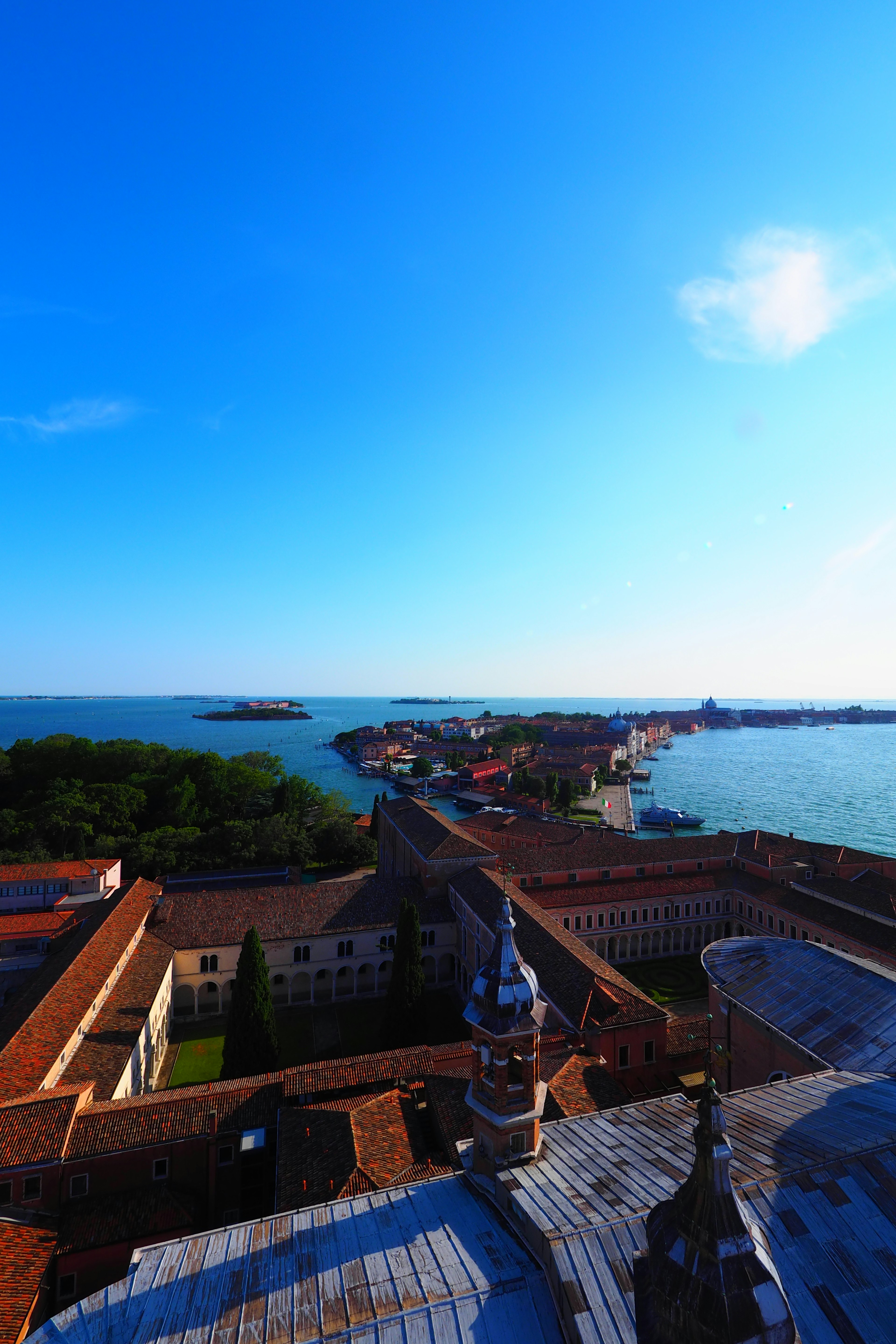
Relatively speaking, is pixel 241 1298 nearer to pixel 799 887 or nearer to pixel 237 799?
pixel 799 887

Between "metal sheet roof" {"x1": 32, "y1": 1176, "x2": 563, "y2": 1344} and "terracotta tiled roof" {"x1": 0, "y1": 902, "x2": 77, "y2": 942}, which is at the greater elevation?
"metal sheet roof" {"x1": 32, "y1": 1176, "x2": 563, "y2": 1344}

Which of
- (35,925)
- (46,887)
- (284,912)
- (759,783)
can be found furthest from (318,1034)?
(759,783)

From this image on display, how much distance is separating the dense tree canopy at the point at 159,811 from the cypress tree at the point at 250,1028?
3036 cm

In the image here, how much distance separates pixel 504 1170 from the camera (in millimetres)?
11289

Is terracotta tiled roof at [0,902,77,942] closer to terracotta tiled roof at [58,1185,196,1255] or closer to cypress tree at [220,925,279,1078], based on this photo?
cypress tree at [220,925,279,1078]

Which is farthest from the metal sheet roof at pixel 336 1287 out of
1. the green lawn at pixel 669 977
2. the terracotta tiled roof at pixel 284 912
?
the green lawn at pixel 669 977

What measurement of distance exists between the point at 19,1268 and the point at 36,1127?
3.30 meters

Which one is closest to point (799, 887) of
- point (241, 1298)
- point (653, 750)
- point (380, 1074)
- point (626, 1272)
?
point (380, 1074)

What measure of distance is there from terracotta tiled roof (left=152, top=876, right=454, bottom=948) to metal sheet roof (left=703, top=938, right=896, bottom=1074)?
15.9 metres

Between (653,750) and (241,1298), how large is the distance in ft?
626

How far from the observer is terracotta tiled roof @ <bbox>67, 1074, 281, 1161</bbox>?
1750cm

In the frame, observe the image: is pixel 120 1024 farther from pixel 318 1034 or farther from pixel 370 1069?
pixel 370 1069


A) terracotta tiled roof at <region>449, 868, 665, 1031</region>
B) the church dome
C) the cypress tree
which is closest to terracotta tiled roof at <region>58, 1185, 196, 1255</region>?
the cypress tree

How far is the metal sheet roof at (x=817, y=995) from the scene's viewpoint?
17.2 metres
